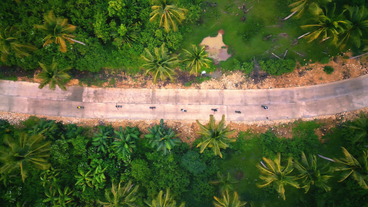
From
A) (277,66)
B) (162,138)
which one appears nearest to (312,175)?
(277,66)

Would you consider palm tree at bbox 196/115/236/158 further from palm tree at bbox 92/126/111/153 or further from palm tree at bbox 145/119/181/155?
palm tree at bbox 92/126/111/153

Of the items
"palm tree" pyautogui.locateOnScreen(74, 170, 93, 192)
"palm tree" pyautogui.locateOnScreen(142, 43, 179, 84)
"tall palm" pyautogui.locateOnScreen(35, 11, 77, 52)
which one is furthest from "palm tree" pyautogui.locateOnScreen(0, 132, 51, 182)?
"palm tree" pyautogui.locateOnScreen(142, 43, 179, 84)

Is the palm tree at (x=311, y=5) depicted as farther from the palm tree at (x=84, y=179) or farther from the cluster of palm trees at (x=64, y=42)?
the palm tree at (x=84, y=179)

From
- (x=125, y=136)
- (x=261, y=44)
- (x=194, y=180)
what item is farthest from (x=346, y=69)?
(x=125, y=136)

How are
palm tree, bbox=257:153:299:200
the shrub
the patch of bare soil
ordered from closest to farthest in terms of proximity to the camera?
palm tree, bbox=257:153:299:200, the shrub, the patch of bare soil

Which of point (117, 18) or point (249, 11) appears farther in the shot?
point (249, 11)

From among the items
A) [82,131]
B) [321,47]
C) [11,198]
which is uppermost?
[321,47]

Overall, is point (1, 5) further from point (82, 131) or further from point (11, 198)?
point (11, 198)
